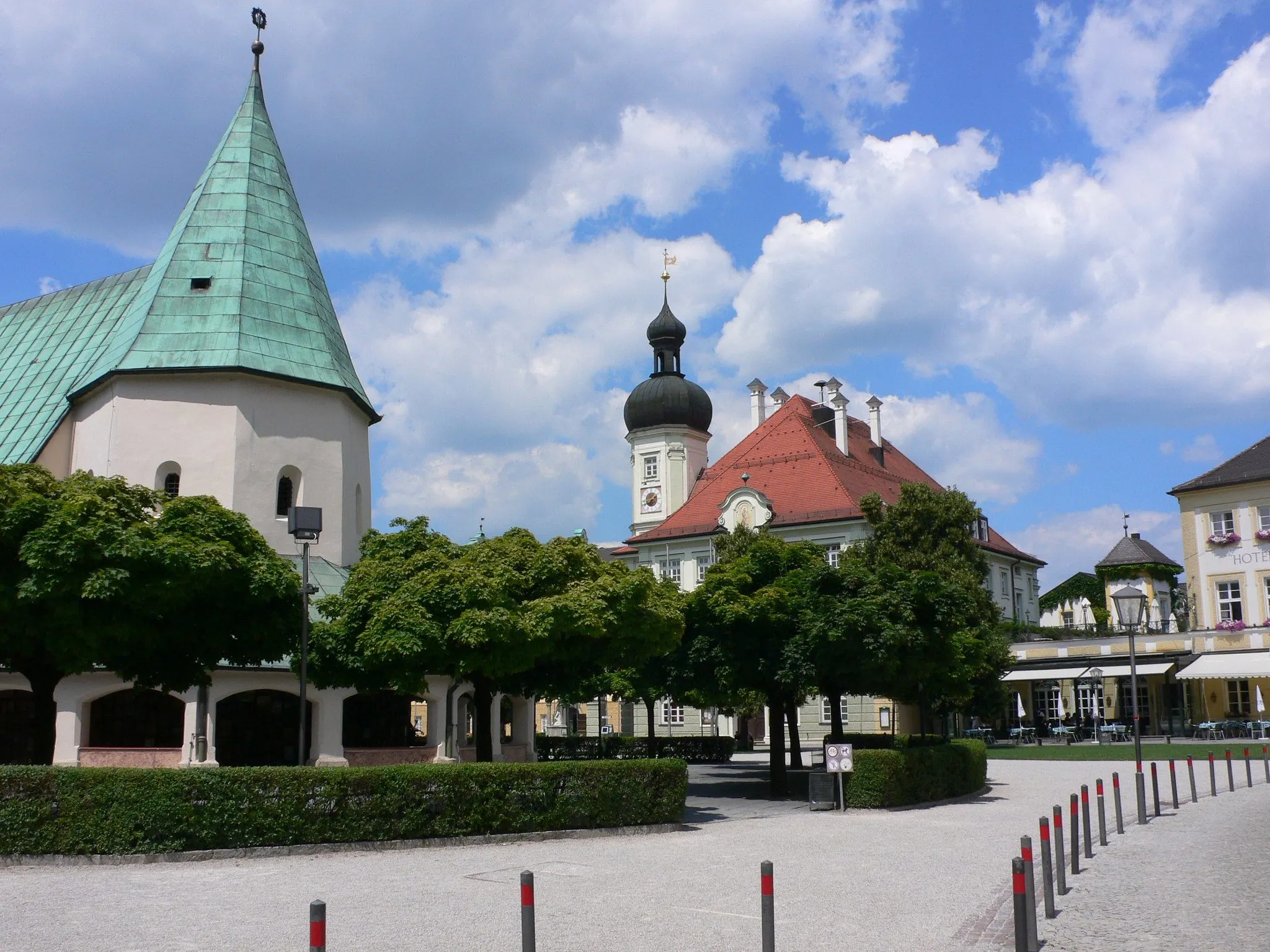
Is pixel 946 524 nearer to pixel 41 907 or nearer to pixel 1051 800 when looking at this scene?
pixel 1051 800

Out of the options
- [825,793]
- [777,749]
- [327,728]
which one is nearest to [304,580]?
[327,728]

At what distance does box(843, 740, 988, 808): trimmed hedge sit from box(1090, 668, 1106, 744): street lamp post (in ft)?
84.0

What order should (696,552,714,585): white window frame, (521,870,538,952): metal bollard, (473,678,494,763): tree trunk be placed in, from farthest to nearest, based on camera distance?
(696,552,714,585): white window frame
(473,678,494,763): tree trunk
(521,870,538,952): metal bollard

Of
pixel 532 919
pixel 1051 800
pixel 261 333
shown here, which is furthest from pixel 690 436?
pixel 532 919

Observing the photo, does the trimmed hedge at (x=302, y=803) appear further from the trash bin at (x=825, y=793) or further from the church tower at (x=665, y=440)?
the church tower at (x=665, y=440)

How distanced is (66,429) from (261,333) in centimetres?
697

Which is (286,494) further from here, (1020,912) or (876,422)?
(876,422)

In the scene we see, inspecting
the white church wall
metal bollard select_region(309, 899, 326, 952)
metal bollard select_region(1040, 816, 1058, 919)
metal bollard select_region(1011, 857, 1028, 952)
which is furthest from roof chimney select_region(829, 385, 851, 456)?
metal bollard select_region(309, 899, 326, 952)

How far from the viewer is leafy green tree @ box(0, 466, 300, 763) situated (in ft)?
65.2

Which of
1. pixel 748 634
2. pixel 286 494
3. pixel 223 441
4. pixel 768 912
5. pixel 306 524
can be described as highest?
pixel 223 441

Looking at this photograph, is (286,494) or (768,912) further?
(286,494)

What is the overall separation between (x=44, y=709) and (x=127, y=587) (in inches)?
140

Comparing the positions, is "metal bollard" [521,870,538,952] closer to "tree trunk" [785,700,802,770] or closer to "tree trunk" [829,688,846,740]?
"tree trunk" [829,688,846,740]

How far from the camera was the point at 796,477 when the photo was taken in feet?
222
